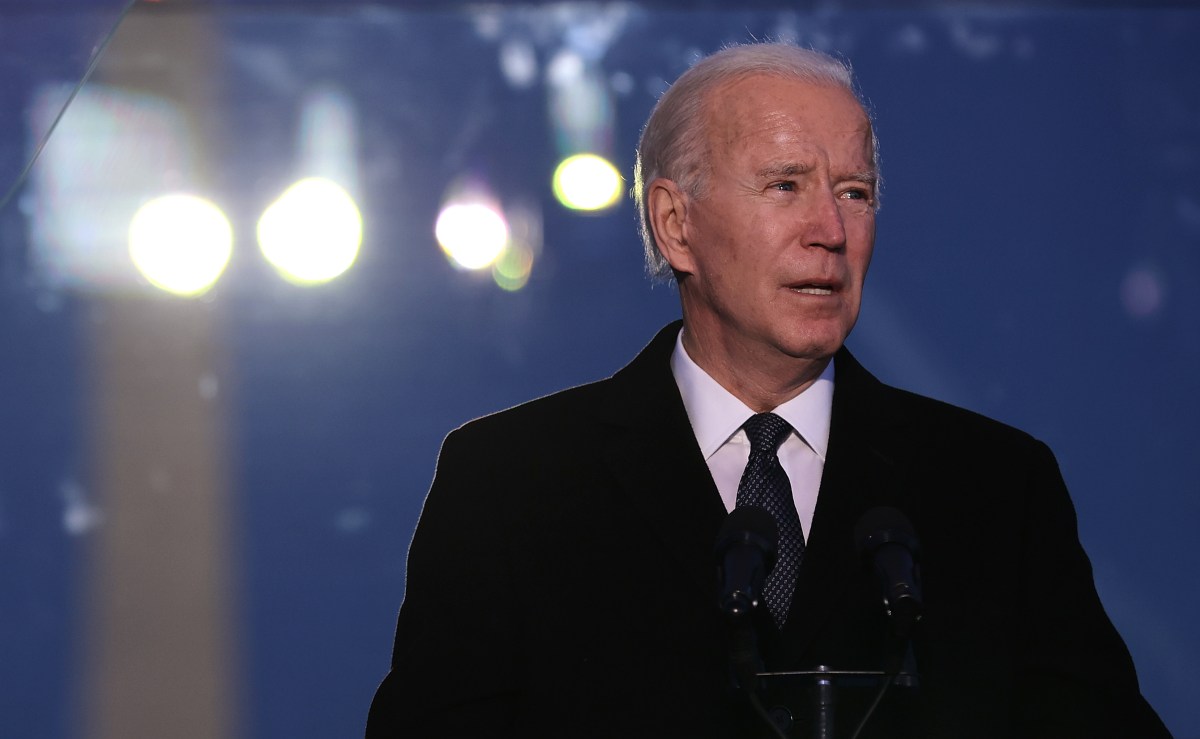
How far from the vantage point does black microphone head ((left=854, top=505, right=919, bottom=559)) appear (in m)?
1.28

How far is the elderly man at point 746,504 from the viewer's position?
1744 mm

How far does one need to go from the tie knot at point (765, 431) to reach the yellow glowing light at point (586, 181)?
1.44 m

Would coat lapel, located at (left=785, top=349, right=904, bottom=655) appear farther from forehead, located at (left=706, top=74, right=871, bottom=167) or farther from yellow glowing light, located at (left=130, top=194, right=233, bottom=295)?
yellow glowing light, located at (left=130, top=194, right=233, bottom=295)

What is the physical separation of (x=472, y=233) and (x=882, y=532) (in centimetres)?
216

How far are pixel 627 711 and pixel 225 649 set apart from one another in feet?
5.77

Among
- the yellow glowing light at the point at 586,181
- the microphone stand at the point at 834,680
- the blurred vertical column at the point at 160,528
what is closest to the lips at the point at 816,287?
the microphone stand at the point at 834,680

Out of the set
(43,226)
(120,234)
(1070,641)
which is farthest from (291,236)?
(1070,641)

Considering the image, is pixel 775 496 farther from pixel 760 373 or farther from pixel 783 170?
pixel 783 170

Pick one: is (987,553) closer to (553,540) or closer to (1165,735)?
(1165,735)

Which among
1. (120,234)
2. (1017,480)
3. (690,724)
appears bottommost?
(690,724)

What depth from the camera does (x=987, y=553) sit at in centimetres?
187

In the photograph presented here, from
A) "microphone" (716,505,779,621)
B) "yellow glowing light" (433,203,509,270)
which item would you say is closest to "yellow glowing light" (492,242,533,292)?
"yellow glowing light" (433,203,509,270)

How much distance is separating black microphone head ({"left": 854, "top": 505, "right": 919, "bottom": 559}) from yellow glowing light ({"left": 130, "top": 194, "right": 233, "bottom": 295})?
240cm

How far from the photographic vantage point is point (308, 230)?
3324 millimetres
